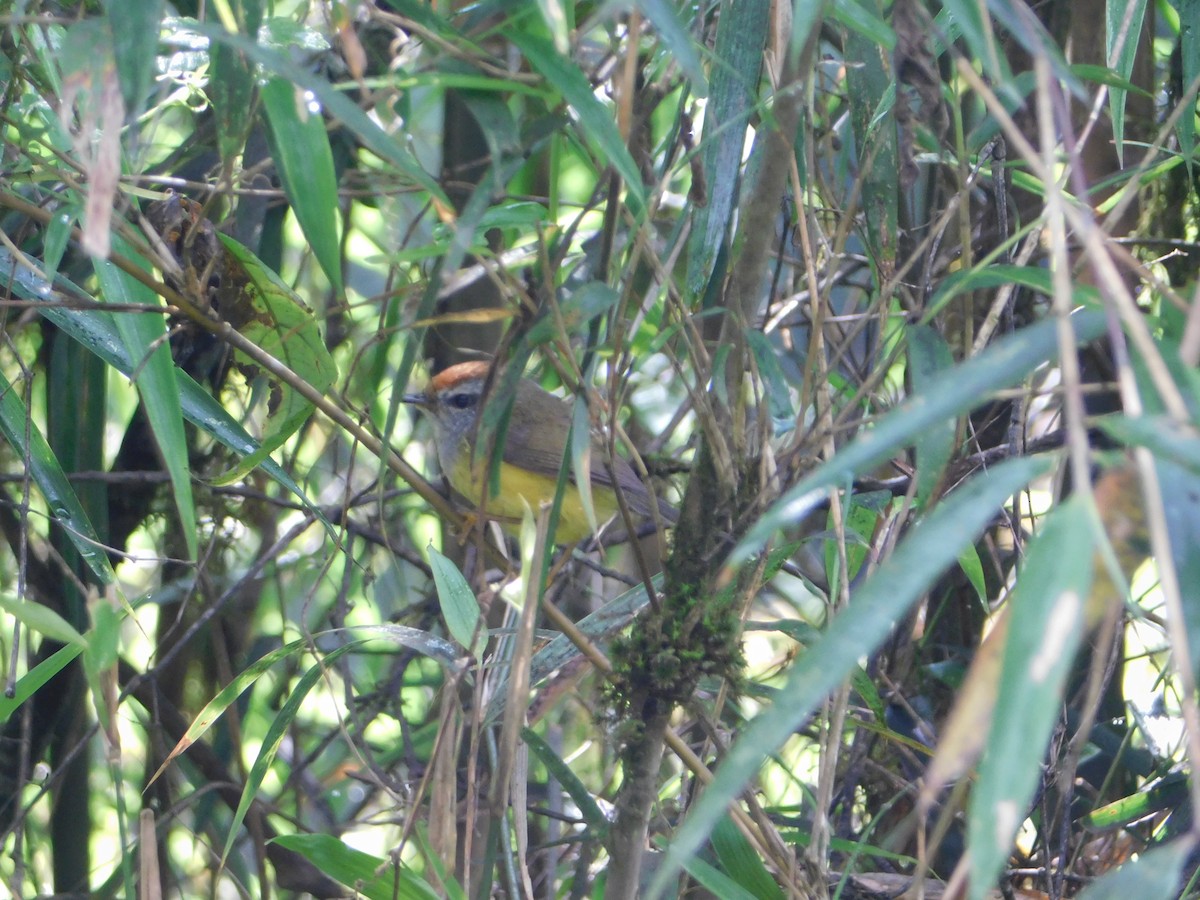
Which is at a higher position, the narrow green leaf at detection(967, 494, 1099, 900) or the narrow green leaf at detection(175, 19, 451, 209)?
the narrow green leaf at detection(175, 19, 451, 209)

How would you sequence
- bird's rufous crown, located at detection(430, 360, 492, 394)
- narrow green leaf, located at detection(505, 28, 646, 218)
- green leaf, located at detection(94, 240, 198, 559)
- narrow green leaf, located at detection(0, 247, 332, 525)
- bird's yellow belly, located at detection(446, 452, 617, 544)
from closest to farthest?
1. narrow green leaf, located at detection(505, 28, 646, 218)
2. green leaf, located at detection(94, 240, 198, 559)
3. narrow green leaf, located at detection(0, 247, 332, 525)
4. bird's rufous crown, located at detection(430, 360, 492, 394)
5. bird's yellow belly, located at detection(446, 452, 617, 544)

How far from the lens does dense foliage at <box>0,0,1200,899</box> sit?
1.15 meters

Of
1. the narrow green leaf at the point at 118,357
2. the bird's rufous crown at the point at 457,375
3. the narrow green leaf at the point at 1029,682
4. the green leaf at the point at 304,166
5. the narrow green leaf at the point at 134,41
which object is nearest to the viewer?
the narrow green leaf at the point at 1029,682

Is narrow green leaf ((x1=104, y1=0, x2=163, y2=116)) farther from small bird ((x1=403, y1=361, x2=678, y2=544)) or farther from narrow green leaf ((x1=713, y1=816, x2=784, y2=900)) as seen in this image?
small bird ((x1=403, y1=361, x2=678, y2=544))

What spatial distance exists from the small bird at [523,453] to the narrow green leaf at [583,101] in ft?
7.50

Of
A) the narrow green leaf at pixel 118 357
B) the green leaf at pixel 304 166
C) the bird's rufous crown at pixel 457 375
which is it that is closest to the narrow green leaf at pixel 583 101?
the green leaf at pixel 304 166

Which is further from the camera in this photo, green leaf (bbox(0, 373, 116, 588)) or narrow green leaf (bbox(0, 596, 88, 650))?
green leaf (bbox(0, 373, 116, 588))

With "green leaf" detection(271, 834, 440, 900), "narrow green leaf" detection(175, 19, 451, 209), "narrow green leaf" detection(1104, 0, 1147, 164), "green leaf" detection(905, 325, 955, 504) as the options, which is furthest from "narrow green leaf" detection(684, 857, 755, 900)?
"narrow green leaf" detection(1104, 0, 1147, 164)

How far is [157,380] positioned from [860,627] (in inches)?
51.0

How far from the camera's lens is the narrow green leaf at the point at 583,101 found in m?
1.54

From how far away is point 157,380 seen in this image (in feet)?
6.21

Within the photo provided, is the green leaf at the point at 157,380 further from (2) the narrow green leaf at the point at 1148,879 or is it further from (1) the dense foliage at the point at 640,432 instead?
(2) the narrow green leaf at the point at 1148,879

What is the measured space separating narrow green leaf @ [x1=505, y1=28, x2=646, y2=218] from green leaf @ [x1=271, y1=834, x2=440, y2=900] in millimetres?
1173

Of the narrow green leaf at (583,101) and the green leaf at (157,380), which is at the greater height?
the narrow green leaf at (583,101)
